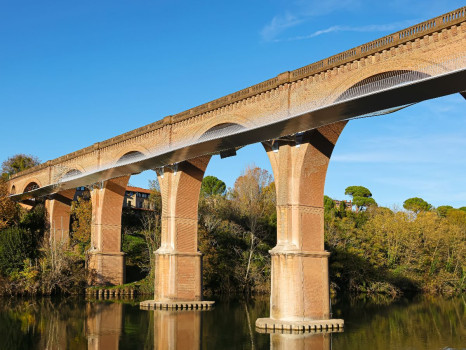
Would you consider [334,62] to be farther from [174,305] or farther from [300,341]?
[174,305]

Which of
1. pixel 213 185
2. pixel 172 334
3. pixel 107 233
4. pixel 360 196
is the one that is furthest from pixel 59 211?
pixel 360 196

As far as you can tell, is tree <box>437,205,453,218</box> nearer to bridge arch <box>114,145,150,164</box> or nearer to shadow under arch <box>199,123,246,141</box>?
bridge arch <box>114,145,150,164</box>

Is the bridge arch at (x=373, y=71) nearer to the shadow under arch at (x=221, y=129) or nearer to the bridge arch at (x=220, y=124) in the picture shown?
the bridge arch at (x=220, y=124)

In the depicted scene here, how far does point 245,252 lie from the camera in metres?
33.8

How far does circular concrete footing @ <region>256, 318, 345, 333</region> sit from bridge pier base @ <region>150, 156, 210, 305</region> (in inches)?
280

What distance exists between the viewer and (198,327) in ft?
61.0

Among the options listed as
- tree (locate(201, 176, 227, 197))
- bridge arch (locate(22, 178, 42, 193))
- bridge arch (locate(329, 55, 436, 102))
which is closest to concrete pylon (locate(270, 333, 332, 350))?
bridge arch (locate(329, 55, 436, 102))

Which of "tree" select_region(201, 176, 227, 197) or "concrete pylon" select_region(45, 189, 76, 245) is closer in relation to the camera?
"concrete pylon" select_region(45, 189, 76, 245)

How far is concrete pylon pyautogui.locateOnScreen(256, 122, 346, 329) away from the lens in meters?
17.6

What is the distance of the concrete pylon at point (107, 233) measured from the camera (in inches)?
1212

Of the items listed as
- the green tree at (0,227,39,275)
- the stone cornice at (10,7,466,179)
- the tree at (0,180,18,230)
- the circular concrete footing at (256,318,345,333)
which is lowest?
the circular concrete footing at (256,318,345,333)

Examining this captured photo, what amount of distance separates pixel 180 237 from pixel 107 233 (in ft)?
27.5

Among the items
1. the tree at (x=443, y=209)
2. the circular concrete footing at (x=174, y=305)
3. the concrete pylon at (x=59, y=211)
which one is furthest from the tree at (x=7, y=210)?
the tree at (x=443, y=209)

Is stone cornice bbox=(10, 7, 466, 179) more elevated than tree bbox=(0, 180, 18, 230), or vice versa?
stone cornice bbox=(10, 7, 466, 179)
